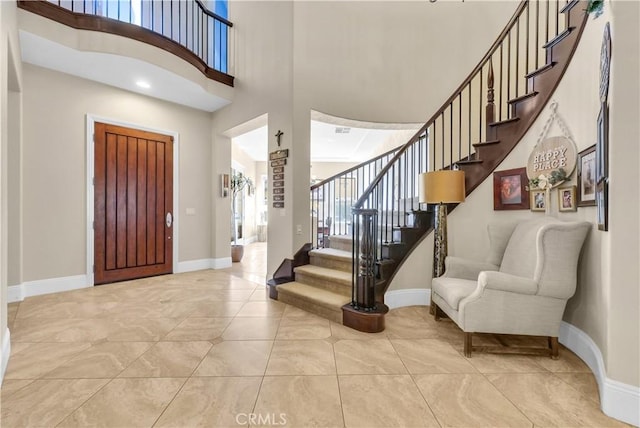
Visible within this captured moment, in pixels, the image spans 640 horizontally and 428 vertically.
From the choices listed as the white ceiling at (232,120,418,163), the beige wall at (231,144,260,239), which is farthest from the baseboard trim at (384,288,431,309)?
the beige wall at (231,144,260,239)

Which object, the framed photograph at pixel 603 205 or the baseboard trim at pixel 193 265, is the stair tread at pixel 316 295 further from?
the baseboard trim at pixel 193 265

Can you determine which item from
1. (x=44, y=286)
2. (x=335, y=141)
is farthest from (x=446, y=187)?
(x=335, y=141)

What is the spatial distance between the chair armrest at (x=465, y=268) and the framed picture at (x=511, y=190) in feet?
2.10

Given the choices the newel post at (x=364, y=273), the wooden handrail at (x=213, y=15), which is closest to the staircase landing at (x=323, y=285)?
the newel post at (x=364, y=273)

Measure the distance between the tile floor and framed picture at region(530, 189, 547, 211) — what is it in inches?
46.8

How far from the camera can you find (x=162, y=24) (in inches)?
155

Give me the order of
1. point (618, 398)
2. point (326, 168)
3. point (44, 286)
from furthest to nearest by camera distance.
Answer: point (326, 168), point (44, 286), point (618, 398)

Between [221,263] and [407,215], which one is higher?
[407,215]

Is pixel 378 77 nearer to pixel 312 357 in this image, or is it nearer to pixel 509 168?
pixel 509 168

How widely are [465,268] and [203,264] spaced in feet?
14.3

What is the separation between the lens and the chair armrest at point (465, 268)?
2.62 meters

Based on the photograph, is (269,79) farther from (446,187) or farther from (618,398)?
(618,398)

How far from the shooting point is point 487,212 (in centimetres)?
294

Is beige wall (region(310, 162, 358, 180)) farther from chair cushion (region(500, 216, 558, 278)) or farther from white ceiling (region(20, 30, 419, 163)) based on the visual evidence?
chair cushion (region(500, 216, 558, 278))
